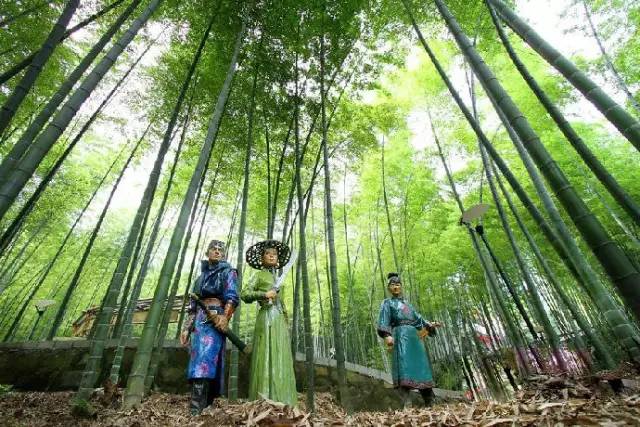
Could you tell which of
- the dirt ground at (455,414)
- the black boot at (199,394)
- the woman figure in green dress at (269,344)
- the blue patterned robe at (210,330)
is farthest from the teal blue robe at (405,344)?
the black boot at (199,394)

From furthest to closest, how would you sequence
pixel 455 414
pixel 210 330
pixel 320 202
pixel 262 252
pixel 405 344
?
pixel 320 202, pixel 405 344, pixel 262 252, pixel 210 330, pixel 455 414

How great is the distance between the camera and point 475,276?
904 cm

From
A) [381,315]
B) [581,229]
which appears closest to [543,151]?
[581,229]

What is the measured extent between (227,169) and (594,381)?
22.0 feet

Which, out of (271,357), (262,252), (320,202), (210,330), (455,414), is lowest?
(455,414)

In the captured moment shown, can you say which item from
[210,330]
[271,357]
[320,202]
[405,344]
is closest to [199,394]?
[210,330]

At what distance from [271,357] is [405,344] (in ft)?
5.64

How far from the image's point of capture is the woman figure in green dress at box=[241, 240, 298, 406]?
2.40m

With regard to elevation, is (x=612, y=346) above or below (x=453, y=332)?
below

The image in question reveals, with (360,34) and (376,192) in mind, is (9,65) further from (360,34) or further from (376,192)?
(376,192)

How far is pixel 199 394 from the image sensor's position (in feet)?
8.00

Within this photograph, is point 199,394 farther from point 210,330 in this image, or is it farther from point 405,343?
point 405,343

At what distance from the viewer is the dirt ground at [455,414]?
1157 millimetres

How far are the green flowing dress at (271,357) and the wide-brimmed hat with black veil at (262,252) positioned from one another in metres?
0.31
